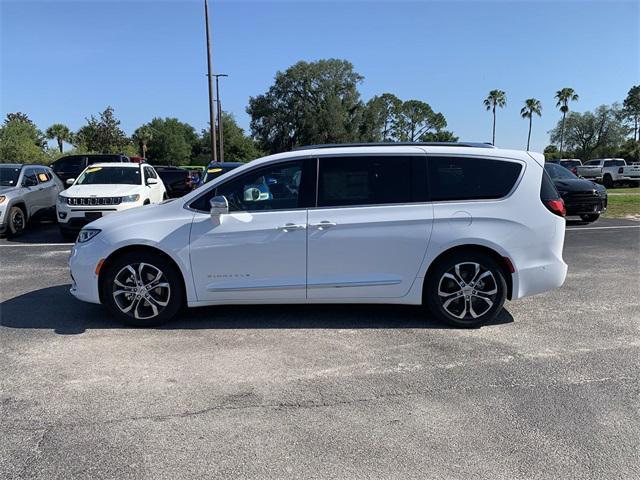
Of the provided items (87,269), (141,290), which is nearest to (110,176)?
(87,269)

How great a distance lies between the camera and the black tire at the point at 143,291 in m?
4.88

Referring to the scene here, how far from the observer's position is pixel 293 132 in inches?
2726

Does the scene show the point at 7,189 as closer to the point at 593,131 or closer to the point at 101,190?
the point at 101,190

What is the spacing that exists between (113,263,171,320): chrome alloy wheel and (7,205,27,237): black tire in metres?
7.52

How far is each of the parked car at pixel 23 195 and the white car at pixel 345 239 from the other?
Result: 7.17 m

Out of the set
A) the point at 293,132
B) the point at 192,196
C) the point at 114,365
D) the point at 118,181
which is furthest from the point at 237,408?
the point at 293,132

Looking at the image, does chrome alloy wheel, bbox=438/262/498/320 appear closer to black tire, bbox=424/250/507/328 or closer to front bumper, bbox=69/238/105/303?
black tire, bbox=424/250/507/328

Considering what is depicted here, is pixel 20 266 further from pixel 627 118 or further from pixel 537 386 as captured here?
pixel 627 118

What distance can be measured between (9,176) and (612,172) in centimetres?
3043

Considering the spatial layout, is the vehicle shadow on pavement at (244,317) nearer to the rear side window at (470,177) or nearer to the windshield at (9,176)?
the rear side window at (470,177)

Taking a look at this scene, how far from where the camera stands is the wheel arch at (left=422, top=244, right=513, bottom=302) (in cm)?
488

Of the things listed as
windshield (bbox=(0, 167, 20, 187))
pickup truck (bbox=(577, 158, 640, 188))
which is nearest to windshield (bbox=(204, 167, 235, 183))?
windshield (bbox=(0, 167, 20, 187))

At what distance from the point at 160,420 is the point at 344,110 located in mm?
69636

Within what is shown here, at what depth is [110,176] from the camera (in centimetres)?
1177
